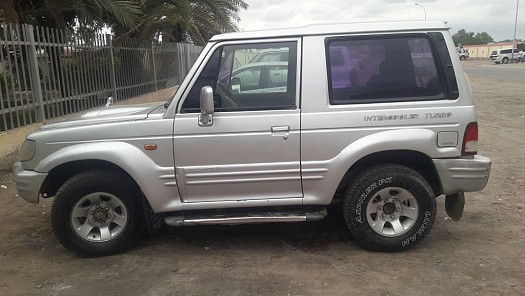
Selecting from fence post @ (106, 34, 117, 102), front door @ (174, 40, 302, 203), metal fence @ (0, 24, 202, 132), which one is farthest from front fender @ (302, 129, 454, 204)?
fence post @ (106, 34, 117, 102)

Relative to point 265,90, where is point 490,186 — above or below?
below

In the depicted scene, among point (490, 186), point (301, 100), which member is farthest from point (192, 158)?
point (490, 186)

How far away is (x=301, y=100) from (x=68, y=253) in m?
2.61

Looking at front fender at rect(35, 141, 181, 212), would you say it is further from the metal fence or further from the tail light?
the metal fence

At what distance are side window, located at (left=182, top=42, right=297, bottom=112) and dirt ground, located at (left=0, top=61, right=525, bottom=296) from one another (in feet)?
4.45

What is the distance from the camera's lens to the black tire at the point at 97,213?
406cm

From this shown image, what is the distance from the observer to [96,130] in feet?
13.3

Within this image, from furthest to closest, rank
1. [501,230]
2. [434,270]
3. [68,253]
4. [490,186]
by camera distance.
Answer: [490,186]
[501,230]
[68,253]
[434,270]

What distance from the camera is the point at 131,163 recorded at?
397 cm

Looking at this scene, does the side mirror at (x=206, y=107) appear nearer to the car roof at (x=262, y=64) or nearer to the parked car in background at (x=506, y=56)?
the car roof at (x=262, y=64)

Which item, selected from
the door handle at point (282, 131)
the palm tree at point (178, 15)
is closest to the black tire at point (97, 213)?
the door handle at point (282, 131)

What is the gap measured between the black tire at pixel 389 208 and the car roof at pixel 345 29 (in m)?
1.22

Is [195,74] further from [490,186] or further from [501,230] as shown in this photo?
[490,186]

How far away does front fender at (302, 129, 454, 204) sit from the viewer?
13.0 feet
